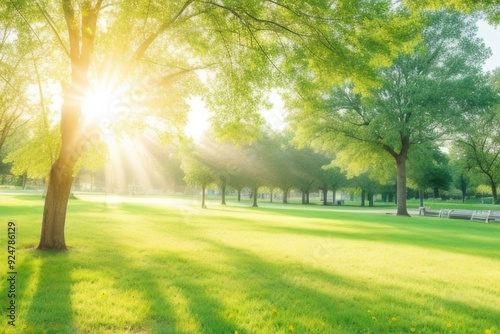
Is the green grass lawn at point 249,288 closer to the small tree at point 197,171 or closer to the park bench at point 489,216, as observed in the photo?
the park bench at point 489,216

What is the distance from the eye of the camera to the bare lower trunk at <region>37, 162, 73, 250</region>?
401 inches

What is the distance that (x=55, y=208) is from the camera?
403 inches

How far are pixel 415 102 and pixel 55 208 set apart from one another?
2602 cm

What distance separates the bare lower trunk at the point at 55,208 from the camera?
33.4 ft

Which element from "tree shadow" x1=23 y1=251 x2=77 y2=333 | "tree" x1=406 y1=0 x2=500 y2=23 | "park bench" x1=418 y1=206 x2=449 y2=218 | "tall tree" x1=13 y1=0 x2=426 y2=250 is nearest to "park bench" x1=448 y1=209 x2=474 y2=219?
"park bench" x1=418 y1=206 x2=449 y2=218

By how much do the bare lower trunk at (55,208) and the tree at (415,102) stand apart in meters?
20.0

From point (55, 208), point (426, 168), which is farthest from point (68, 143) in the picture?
point (426, 168)

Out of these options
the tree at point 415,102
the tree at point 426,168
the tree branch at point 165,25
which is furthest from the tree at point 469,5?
the tree at point 426,168

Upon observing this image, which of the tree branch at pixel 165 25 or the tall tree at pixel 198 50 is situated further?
the tree branch at pixel 165 25

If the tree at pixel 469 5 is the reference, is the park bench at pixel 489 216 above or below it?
below

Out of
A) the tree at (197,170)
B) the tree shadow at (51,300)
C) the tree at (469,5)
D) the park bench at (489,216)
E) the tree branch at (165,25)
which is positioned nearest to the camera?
the tree shadow at (51,300)

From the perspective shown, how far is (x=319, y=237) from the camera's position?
14.9 meters

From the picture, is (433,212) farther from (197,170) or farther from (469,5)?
(469,5)

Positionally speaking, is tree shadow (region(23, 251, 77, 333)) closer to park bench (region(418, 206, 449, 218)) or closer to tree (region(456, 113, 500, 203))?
park bench (region(418, 206, 449, 218))
